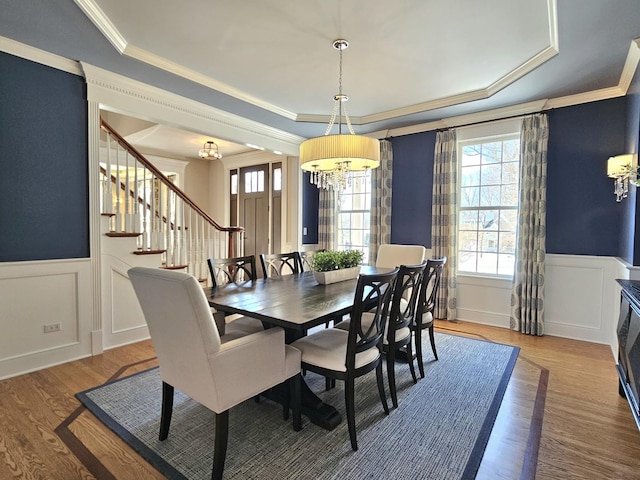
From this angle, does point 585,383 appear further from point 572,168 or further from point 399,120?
point 399,120

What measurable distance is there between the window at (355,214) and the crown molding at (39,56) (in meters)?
3.60

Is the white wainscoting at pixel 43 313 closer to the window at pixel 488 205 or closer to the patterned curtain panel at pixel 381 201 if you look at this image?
the patterned curtain panel at pixel 381 201

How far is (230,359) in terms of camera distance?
1.58 m

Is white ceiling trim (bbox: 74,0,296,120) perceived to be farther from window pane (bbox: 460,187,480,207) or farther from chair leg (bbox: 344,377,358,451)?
chair leg (bbox: 344,377,358,451)

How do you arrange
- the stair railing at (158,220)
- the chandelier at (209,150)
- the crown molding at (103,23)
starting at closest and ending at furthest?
1. the crown molding at (103,23)
2. the stair railing at (158,220)
3. the chandelier at (209,150)

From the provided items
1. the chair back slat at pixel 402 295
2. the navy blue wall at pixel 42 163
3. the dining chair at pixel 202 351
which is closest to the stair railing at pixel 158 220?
the navy blue wall at pixel 42 163

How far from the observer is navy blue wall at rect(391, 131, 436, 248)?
4.68 m

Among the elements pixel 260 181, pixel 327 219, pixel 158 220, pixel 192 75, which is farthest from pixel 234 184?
pixel 192 75

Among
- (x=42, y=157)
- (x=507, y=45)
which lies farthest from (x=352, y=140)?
(x=42, y=157)

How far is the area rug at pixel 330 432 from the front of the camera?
1.69 meters

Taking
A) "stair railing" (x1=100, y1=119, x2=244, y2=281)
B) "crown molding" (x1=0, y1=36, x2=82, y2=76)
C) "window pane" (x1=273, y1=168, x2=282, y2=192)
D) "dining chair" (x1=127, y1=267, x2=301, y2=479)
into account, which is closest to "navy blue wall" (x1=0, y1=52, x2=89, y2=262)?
"crown molding" (x1=0, y1=36, x2=82, y2=76)

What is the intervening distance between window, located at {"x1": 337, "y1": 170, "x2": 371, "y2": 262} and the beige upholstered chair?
1351 mm

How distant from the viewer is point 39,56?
8.91 feet

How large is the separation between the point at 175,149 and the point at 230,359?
18.6 feet
